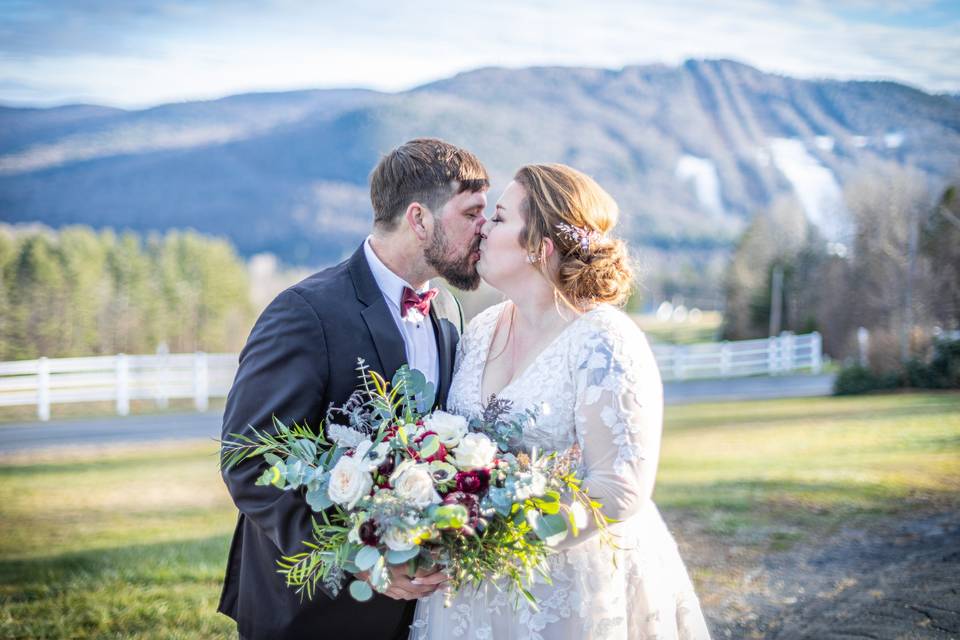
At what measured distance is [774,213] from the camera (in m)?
22.4

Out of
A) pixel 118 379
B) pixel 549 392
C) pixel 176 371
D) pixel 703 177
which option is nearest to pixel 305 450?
pixel 549 392

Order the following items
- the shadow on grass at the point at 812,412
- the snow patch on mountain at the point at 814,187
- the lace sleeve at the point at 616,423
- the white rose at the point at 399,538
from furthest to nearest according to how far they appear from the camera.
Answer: the snow patch on mountain at the point at 814,187 < the shadow on grass at the point at 812,412 < the lace sleeve at the point at 616,423 < the white rose at the point at 399,538

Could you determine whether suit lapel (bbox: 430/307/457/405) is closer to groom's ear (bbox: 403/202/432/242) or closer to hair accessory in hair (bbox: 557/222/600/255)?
groom's ear (bbox: 403/202/432/242)

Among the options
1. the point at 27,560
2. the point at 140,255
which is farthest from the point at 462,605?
the point at 140,255

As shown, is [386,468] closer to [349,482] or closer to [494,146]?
[349,482]

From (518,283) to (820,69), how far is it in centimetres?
1696

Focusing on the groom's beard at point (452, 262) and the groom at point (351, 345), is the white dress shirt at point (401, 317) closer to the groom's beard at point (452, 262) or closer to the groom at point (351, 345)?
the groom at point (351, 345)

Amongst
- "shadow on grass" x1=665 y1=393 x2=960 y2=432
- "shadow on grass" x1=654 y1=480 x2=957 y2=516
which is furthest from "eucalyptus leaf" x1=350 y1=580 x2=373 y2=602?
"shadow on grass" x1=665 y1=393 x2=960 y2=432

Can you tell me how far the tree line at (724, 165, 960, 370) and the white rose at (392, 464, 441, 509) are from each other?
49.0 ft

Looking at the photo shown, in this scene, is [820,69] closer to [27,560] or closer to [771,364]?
[771,364]

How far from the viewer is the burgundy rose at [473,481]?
2.09 meters

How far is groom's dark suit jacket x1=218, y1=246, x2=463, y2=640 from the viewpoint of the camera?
254 centimetres

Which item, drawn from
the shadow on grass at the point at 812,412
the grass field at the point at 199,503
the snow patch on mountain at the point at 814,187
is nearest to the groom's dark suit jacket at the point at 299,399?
the grass field at the point at 199,503

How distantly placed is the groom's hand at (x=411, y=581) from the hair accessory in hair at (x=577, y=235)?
46.6 inches
